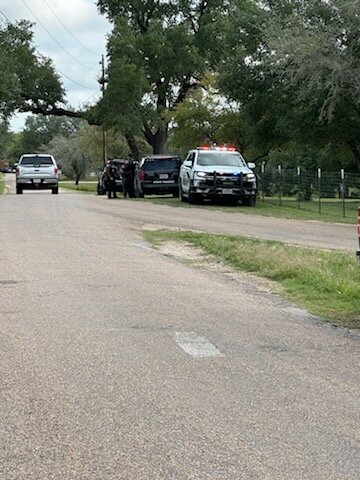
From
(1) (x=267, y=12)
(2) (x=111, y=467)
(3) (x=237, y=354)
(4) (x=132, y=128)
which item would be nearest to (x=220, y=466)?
(2) (x=111, y=467)

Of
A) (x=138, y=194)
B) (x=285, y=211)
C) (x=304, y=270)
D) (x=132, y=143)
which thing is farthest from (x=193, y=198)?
(x=132, y=143)

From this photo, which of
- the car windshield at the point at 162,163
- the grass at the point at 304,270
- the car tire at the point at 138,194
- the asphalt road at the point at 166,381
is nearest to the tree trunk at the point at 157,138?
the car tire at the point at 138,194

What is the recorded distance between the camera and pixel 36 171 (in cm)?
3934

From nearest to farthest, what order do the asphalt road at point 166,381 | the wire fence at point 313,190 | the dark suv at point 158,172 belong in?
the asphalt road at point 166,381
the wire fence at point 313,190
the dark suv at point 158,172

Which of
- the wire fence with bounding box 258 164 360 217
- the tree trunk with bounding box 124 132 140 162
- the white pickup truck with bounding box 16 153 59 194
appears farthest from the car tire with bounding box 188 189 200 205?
the tree trunk with bounding box 124 132 140 162

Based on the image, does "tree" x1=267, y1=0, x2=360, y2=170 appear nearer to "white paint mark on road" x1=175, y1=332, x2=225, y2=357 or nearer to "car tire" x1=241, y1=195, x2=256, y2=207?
"car tire" x1=241, y1=195, x2=256, y2=207

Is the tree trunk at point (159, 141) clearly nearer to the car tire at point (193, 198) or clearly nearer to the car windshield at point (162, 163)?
the car windshield at point (162, 163)

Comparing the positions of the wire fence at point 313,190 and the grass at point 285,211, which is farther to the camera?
the wire fence at point 313,190

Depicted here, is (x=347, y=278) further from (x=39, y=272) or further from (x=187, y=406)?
(x=187, y=406)

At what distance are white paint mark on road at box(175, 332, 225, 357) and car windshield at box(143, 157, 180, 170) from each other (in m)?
26.8

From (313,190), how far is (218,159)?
439 centimetres

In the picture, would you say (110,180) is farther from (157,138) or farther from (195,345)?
(195,345)

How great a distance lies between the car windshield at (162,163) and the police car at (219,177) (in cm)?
432

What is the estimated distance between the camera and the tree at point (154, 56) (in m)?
47.3
